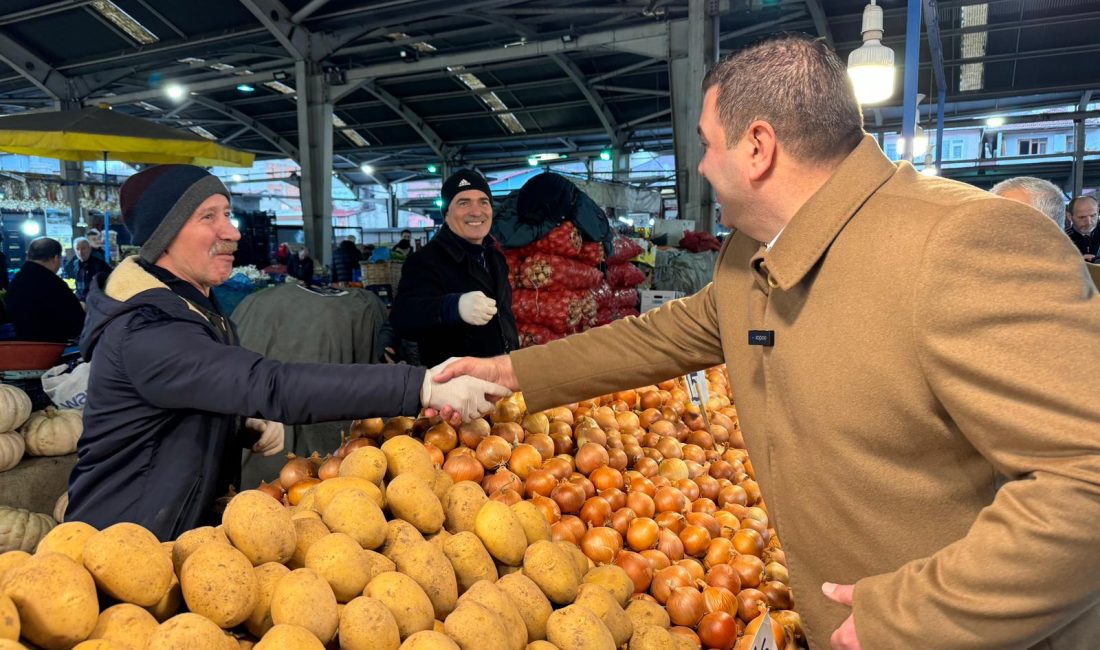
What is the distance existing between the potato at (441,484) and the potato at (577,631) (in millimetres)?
484

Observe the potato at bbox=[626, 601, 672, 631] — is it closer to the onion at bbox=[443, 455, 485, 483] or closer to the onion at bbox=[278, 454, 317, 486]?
the onion at bbox=[443, 455, 485, 483]

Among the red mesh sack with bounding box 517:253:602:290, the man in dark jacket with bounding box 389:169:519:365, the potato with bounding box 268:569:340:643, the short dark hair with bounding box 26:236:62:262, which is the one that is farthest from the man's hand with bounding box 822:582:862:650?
the short dark hair with bounding box 26:236:62:262

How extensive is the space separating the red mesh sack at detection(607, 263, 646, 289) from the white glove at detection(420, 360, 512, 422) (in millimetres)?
4391

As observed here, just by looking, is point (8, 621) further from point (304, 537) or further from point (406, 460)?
point (406, 460)

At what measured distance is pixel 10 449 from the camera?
421 cm

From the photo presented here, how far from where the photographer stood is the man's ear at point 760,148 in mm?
1354

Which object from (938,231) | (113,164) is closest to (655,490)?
(938,231)

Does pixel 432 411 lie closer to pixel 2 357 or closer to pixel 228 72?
pixel 2 357

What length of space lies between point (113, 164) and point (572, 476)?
34528 mm

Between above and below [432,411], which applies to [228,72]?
above

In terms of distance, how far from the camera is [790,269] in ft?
4.39

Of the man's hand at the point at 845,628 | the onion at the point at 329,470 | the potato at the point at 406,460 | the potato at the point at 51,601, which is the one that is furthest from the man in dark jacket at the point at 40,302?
the man's hand at the point at 845,628

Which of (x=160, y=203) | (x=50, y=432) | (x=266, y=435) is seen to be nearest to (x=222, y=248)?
(x=160, y=203)

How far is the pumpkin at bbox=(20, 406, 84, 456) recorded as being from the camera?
175 inches
